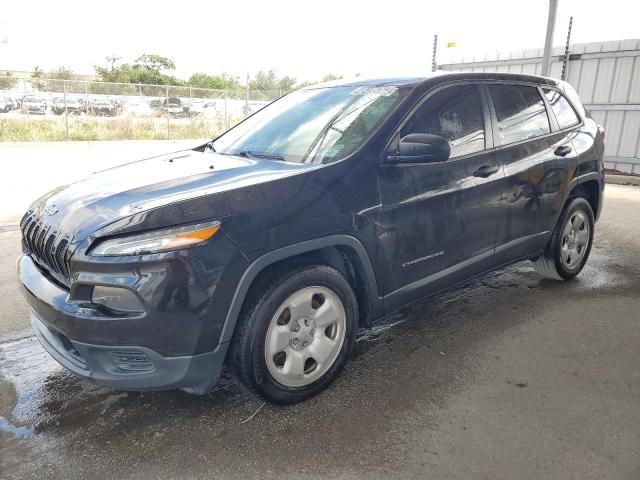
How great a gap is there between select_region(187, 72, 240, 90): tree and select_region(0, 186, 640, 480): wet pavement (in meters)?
39.5

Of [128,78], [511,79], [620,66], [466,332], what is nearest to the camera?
[466,332]

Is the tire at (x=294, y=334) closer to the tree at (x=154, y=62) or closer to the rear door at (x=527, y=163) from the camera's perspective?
the rear door at (x=527, y=163)

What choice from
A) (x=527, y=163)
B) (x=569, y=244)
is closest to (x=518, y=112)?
(x=527, y=163)

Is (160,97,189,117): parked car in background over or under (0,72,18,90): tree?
under

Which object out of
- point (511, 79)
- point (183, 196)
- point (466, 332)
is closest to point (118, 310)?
point (183, 196)

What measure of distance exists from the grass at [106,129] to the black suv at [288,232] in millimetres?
15596

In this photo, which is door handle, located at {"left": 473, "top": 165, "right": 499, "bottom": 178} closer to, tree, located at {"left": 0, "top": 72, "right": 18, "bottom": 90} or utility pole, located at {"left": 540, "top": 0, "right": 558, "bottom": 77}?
utility pole, located at {"left": 540, "top": 0, "right": 558, "bottom": 77}

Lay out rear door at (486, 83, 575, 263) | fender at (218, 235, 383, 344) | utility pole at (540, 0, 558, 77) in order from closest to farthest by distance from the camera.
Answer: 1. fender at (218, 235, 383, 344)
2. rear door at (486, 83, 575, 263)
3. utility pole at (540, 0, 558, 77)

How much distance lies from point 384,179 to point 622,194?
8158 millimetres

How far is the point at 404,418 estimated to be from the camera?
2.56 meters

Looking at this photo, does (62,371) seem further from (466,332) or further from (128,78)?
(128,78)

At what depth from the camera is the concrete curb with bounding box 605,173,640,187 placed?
1016cm

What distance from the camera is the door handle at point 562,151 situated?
396 cm

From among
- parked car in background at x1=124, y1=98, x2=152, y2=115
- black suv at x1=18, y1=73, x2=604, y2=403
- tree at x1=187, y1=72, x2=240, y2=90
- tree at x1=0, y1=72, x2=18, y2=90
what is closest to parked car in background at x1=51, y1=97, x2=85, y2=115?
tree at x1=0, y1=72, x2=18, y2=90
